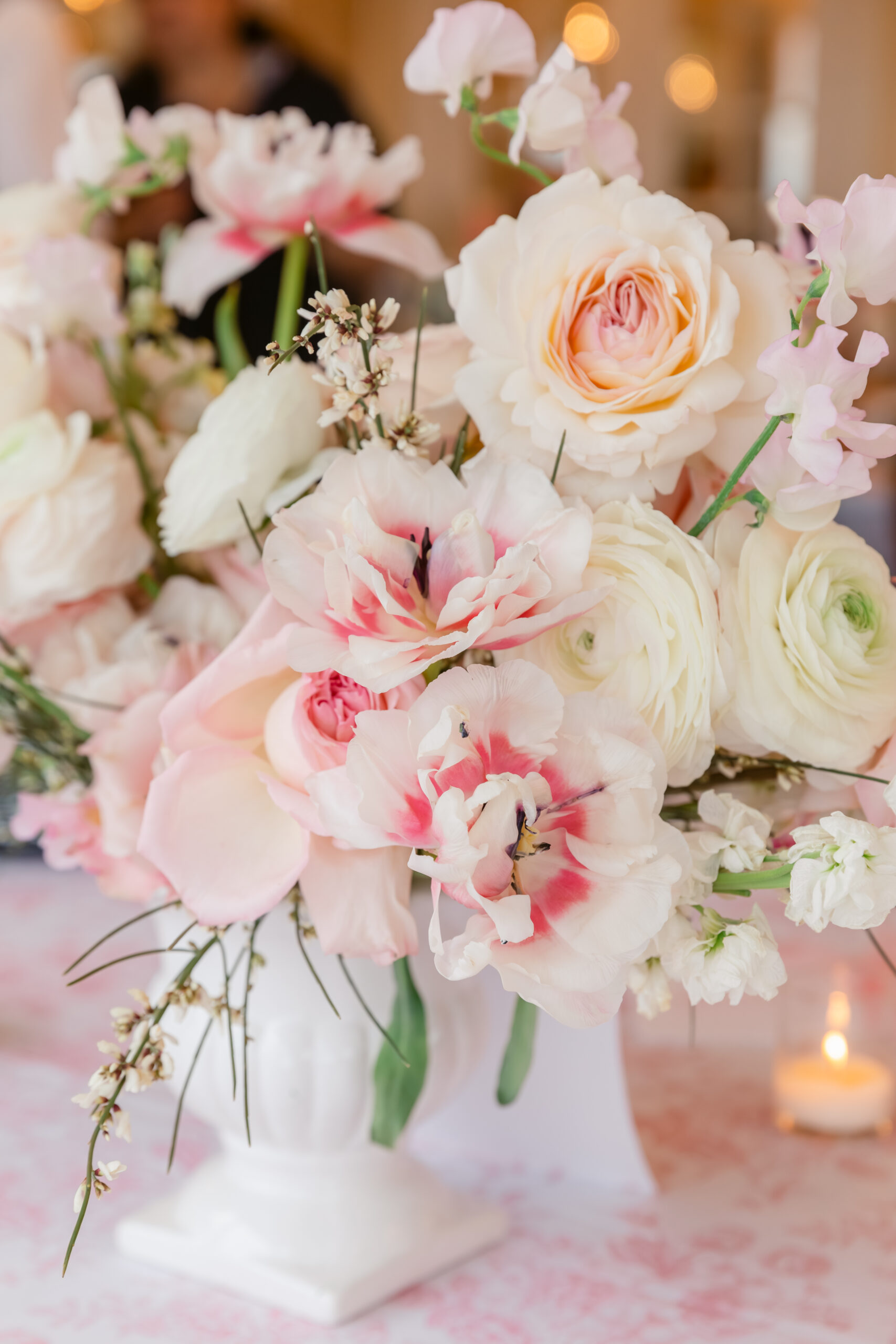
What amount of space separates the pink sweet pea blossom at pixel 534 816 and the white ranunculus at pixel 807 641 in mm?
61

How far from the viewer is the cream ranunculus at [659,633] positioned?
0.45 meters

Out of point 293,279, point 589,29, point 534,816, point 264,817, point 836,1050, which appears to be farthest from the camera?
point 589,29

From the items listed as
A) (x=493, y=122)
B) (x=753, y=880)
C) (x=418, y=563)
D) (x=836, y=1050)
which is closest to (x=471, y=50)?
(x=493, y=122)

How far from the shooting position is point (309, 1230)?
63 centimetres

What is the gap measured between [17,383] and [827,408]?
39cm

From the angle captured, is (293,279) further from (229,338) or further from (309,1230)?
(309,1230)

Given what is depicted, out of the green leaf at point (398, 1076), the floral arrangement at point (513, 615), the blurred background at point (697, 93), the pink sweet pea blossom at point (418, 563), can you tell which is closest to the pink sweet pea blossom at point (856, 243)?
the floral arrangement at point (513, 615)

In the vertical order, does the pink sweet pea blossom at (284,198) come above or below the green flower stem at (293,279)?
above

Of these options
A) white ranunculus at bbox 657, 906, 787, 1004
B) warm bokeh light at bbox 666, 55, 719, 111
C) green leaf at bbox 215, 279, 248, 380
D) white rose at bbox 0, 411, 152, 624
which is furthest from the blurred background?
white ranunculus at bbox 657, 906, 787, 1004

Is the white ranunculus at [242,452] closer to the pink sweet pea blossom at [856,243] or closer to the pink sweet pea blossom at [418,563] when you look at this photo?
the pink sweet pea blossom at [418,563]

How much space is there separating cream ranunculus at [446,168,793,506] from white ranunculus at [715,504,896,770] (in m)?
0.04

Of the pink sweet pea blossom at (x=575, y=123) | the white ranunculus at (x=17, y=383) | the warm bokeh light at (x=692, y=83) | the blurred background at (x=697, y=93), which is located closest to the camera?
the pink sweet pea blossom at (x=575, y=123)

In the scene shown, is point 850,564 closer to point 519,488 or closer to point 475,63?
point 519,488

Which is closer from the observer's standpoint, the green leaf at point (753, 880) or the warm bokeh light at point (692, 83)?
the green leaf at point (753, 880)
